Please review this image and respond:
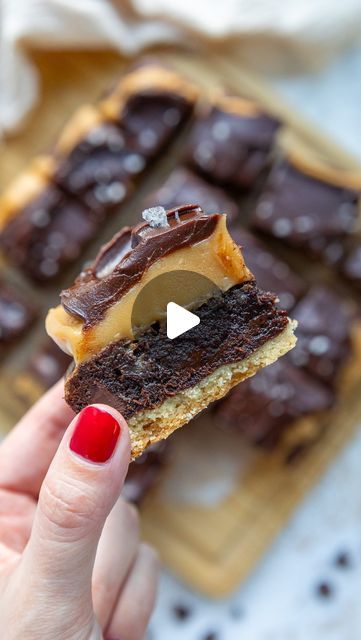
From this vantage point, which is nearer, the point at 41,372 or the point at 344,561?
the point at 41,372

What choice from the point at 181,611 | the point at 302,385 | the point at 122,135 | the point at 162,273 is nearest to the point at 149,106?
the point at 122,135

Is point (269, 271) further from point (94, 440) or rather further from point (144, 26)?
point (94, 440)

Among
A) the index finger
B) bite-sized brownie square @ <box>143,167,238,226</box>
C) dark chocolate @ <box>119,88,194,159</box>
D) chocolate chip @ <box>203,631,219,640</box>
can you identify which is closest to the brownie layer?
the index finger

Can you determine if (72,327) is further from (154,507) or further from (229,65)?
(229,65)

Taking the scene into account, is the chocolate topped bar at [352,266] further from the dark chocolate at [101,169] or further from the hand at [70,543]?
the hand at [70,543]

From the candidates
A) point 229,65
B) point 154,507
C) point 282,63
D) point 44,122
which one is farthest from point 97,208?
point 154,507

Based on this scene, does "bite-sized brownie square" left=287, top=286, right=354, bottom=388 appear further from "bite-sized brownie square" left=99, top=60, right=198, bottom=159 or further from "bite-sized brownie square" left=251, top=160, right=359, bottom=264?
"bite-sized brownie square" left=99, top=60, right=198, bottom=159
